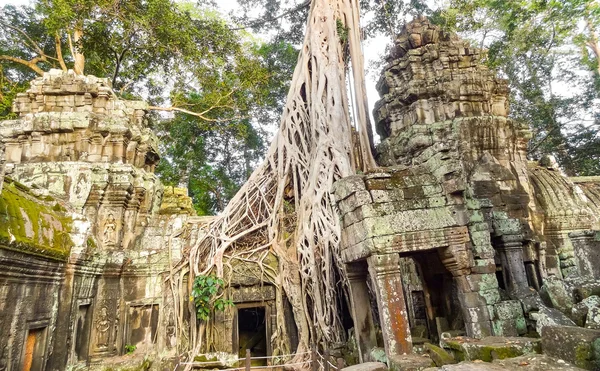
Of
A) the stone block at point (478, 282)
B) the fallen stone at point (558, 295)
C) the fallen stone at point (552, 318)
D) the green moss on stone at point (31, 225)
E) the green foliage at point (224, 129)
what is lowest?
the fallen stone at point (552, 318)

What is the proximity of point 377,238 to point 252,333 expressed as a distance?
6.08m

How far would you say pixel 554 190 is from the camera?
8.35 meters

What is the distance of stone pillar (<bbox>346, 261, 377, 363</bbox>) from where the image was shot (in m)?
4.05

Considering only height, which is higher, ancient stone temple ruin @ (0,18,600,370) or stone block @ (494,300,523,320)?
ancient stone temple ruin @ (0,18,600,370)

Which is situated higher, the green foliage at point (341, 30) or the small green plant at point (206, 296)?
the green foliage at point (341, 30)

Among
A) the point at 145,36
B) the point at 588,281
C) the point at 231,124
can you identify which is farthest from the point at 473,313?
the point at 231,124

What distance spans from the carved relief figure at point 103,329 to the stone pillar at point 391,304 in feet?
15.2

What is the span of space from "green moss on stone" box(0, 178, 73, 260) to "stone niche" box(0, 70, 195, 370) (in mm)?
19

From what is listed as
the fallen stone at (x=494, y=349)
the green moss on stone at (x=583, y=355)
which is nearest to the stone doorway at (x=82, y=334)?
the fallen stone at (x=494, y=349)

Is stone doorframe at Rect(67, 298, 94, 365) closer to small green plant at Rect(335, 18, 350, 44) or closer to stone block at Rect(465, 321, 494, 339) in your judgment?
stone block at Rect(465, 321, 494, 339)

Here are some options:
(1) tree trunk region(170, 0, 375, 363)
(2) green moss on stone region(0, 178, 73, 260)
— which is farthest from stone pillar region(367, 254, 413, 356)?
(2) green moss on stone region(0, 178, 73, 260)

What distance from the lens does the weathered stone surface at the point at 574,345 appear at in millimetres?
1980

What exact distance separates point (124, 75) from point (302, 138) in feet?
21.8

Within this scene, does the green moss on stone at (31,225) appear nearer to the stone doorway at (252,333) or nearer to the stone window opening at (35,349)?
the stone window opening at (35,349)
